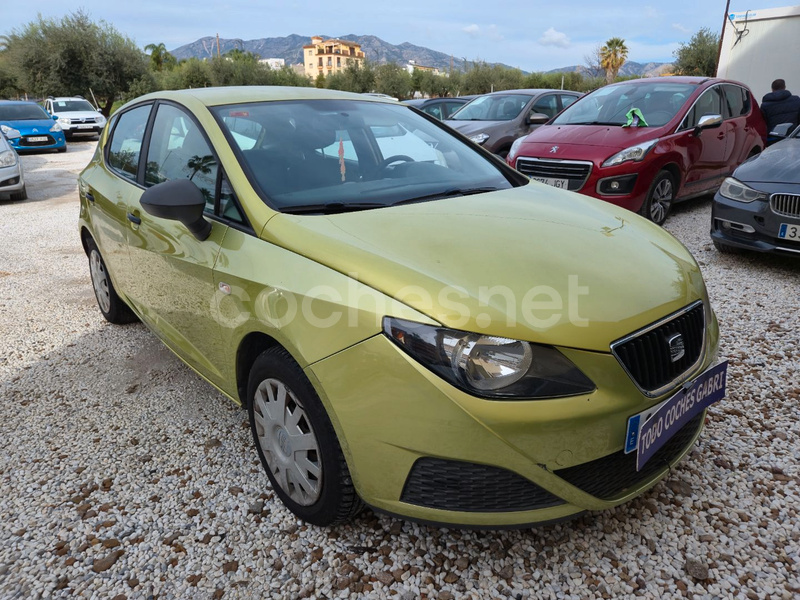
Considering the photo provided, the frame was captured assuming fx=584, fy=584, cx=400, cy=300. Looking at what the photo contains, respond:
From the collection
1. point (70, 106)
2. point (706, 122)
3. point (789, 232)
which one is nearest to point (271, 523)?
point (789, 232)

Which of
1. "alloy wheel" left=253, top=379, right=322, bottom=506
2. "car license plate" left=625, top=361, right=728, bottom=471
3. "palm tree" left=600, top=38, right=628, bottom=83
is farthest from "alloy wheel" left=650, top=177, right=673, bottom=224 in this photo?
"palm tree" left=600, top=38, right=628, bottom=83

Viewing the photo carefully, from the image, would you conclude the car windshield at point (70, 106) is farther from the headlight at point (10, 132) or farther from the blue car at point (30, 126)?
the headlight at point (10, 132)

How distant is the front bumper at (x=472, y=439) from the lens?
1.65 metres

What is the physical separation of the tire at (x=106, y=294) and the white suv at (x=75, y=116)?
18.8 m

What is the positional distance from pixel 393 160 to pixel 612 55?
65151mm

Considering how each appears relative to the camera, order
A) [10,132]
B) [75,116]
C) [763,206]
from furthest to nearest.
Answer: [75,116]
[10,132]
[763,206]

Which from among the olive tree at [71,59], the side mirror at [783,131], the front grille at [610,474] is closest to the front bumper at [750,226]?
the side mirror at [783,131]

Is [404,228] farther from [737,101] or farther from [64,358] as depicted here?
[737,101]

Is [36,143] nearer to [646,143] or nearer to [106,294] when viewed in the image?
[106,294]

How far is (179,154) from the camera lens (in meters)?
2.82

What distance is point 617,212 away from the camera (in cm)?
268

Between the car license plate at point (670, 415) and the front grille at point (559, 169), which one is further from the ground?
the front grille at point (559, 169)

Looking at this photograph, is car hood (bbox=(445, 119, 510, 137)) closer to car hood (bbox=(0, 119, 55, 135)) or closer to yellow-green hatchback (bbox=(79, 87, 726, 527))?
yellow-green hatchback (bbox=(79, 87, 726, 527))

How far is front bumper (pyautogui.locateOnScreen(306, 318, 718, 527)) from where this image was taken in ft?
5.41
